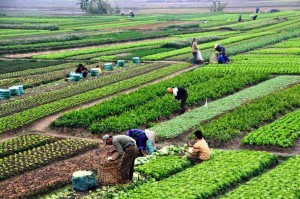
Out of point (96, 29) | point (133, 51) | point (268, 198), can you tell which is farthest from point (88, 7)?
point (268, 198)

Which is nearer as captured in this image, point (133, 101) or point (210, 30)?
point (133, 101)

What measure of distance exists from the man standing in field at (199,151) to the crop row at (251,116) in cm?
289

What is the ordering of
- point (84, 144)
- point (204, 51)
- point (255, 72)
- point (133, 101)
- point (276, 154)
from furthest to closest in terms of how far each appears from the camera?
point (204, 51) → point (255, 72) → point (133, 101) → point (84, 144) → point (276, 154)

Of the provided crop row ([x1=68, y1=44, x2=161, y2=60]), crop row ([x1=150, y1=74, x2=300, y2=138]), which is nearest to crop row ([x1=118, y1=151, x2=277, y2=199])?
crop row ([x1=150, y1=74, x2=300, y2=138])

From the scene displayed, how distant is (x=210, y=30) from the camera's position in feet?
233

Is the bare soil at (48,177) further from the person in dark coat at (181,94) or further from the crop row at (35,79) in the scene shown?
the crop row at (35,79)

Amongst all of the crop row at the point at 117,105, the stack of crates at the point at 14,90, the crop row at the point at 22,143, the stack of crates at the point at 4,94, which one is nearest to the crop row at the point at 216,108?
the crop row at the point at 117,105

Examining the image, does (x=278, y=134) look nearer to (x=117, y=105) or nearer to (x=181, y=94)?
(x=181, y=94)

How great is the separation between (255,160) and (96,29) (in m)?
61.1

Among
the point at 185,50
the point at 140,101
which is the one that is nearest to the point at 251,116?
the point at 140,101

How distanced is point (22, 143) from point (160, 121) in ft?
20.7

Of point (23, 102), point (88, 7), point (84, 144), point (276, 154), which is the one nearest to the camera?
point (276, 154)

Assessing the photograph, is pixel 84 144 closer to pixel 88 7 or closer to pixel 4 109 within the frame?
pixel 4 109

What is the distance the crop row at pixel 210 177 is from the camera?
50.1 feet
